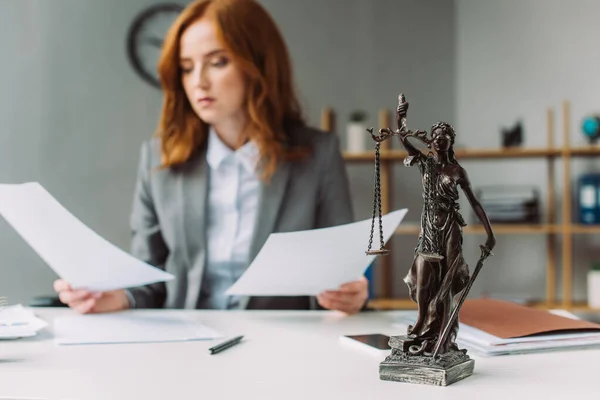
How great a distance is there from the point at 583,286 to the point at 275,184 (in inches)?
98.2

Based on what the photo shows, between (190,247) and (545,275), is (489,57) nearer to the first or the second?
(545,275)

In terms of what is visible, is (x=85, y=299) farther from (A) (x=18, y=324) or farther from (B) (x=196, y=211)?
(B) (x=196, y=211)

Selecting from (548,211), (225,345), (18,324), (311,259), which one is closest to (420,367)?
(225,345)

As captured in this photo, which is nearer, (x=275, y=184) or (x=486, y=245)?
(x=486, y=245)

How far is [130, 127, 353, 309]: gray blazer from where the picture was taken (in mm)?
1730

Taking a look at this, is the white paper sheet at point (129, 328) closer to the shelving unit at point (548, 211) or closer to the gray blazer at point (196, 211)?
the gray blazer at point (196, 211)

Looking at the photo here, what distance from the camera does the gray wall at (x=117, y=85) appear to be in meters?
3.60

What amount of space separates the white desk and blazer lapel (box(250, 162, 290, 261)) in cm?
65

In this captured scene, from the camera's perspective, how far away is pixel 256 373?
83cm

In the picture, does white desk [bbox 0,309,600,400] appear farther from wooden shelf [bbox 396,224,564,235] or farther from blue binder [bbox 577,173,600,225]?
blue binder [bbox 577,173,600,225]

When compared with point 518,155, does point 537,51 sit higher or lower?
higher

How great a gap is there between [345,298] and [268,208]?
0.50 metres

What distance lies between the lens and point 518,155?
11.6ft

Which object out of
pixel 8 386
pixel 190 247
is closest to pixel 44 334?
pixel 8 386
